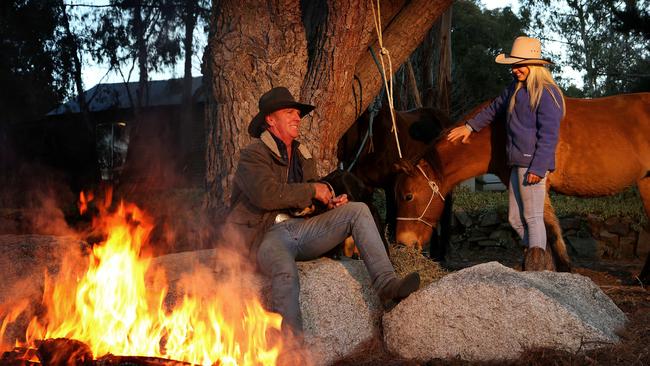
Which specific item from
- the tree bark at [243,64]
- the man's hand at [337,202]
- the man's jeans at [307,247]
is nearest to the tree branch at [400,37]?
the tree bark at [243,64]

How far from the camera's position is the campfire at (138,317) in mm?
4543

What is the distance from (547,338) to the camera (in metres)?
4.57

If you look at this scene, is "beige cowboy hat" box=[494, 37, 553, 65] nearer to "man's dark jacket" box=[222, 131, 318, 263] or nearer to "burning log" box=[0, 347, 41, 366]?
"man's dark jacket" box=[222, 131, 318, 263]

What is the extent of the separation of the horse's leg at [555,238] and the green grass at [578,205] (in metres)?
4.94

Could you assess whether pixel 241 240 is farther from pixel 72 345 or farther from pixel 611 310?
pixel 611 310

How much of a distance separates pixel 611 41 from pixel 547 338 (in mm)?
38402

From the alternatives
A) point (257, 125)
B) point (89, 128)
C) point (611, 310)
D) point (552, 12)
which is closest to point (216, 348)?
point (257, 125)

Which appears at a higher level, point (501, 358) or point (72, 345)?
point (72, 345)

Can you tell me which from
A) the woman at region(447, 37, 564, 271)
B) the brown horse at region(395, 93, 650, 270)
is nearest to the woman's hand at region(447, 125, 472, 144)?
the brown horse at region(395, 93, 650, 270)

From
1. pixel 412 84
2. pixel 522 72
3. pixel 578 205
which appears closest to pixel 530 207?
pixel 522 72

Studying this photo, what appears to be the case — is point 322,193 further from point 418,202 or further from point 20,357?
point 418,202

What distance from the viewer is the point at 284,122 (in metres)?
5.37

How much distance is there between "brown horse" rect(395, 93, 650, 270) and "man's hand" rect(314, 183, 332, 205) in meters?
2.54

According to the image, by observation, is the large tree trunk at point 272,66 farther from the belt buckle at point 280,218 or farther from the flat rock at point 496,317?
the flat rock at point 496,317
